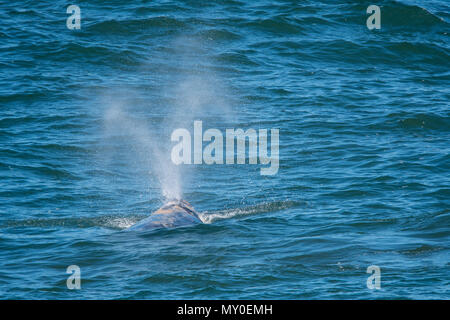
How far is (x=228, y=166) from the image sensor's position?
75.6ft

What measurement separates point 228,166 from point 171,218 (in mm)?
5794

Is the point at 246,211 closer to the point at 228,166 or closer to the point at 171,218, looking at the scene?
the point at 171,218

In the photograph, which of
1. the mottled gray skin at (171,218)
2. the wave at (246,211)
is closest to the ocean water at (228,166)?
the wave at (246,211)

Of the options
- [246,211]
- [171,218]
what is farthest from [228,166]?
[171,218]

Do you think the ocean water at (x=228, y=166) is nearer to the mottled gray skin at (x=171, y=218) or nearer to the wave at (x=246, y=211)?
the wave at (x=246, y=211)

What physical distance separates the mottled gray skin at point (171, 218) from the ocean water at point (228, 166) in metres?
0.54

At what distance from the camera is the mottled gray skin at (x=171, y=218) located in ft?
56.2

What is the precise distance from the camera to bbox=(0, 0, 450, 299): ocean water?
14.1 meters

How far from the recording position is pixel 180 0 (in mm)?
36156

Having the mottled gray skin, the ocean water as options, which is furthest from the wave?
the mottled gray skin

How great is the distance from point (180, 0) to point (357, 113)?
13217 millimetres
